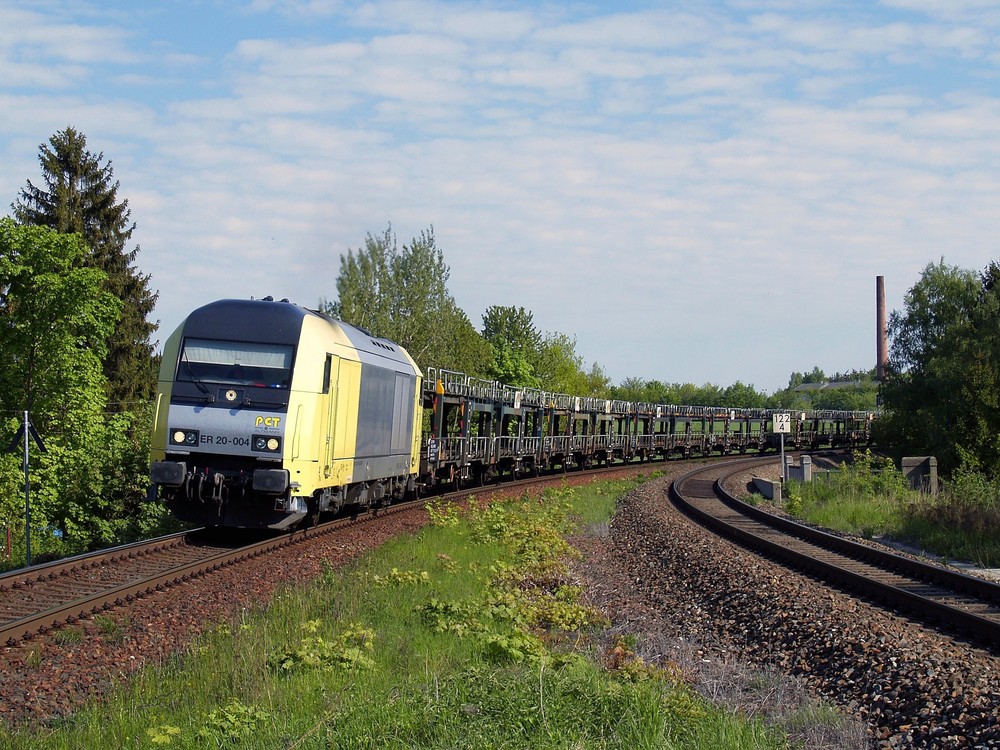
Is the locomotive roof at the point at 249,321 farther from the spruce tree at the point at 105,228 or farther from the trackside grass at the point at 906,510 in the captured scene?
the spruce tree at the point at 105,228

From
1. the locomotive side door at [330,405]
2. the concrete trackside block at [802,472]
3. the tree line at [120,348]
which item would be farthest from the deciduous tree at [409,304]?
the locomotive side door at [330,405]

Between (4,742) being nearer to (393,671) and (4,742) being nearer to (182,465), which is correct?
(393,671)

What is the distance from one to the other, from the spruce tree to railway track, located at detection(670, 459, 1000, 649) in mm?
26089

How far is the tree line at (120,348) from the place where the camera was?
2138 cm

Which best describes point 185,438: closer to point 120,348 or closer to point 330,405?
point 330,405

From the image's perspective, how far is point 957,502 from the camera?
769 inches

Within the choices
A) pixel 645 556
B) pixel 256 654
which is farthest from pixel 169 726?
pixel 645 556

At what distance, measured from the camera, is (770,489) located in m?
30.0

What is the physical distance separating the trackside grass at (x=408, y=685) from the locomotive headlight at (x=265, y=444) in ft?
9.22

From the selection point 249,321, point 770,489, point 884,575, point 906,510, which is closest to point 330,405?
point 249,321

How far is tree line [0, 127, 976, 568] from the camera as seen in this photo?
21.4 meters

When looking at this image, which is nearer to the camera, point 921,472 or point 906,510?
point 906,510

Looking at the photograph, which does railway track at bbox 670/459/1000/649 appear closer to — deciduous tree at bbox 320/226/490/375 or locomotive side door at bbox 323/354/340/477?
locomotive side door at bbox 323/354/340/477

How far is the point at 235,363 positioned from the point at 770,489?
20.6 metres
